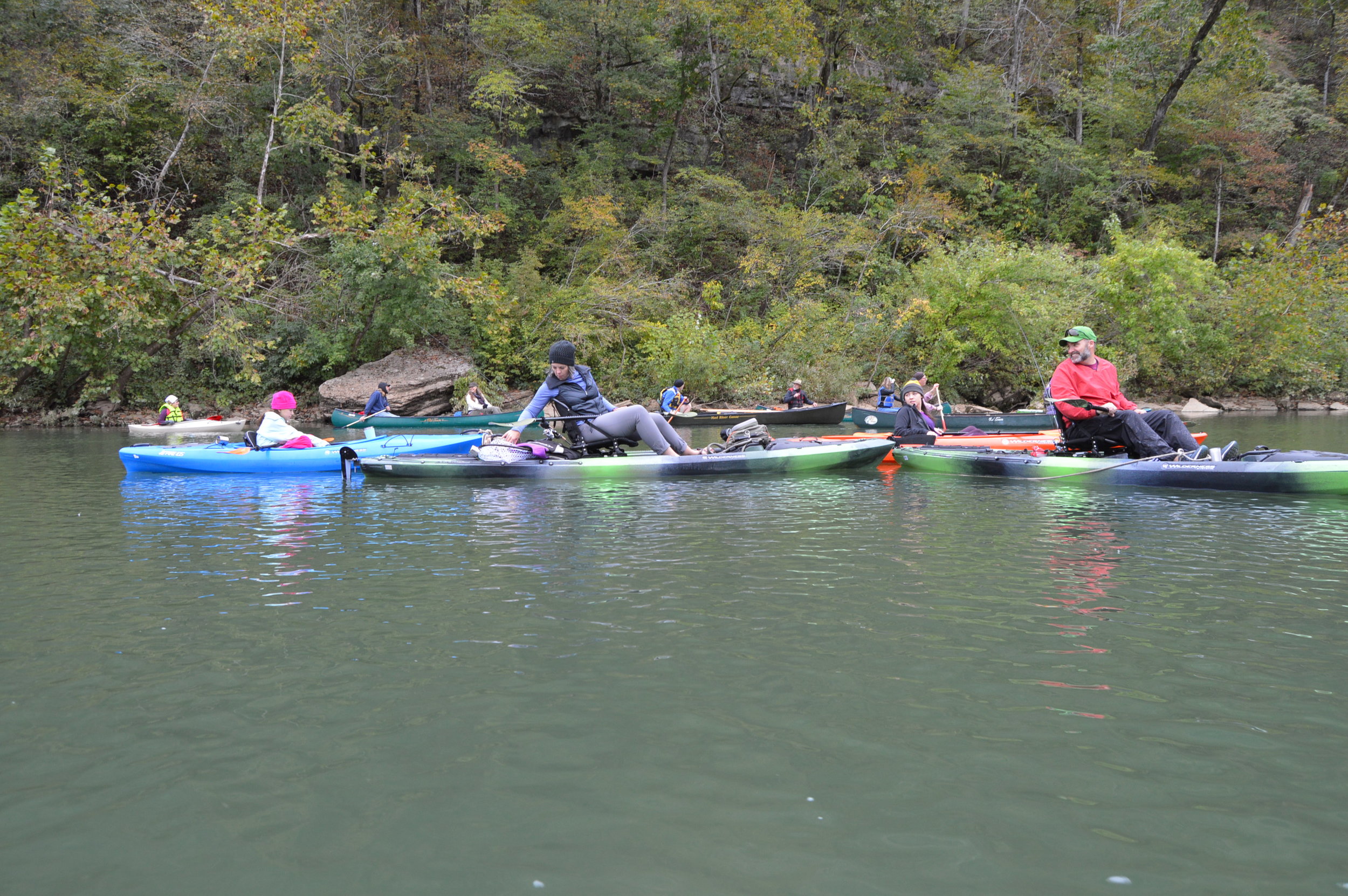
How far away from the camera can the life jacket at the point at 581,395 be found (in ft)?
33.6

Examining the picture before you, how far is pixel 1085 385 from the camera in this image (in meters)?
9.18

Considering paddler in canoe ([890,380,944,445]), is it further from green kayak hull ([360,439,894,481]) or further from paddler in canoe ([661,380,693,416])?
paddler in canoe ([661,380,693,416])

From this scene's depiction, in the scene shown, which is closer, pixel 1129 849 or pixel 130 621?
pixel 1129 849

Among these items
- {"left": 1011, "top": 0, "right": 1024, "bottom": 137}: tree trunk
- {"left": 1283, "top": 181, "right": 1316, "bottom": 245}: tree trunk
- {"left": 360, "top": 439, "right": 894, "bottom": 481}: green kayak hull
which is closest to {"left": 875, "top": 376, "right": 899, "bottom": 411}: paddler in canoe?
{"left": 360, "top": 439, "right": 894, "bottom": 481}: green kayak hull

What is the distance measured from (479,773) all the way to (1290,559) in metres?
5.75

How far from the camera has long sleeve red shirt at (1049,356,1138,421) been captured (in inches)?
360

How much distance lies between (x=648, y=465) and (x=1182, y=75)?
A: 95.0 ft

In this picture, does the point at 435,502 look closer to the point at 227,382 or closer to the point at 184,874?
the point at 184,874

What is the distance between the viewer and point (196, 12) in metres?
28.2

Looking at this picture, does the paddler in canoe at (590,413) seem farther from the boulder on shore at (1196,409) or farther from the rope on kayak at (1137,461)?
the boulder on shore at (1196,409)

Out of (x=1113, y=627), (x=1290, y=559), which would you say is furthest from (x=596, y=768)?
(x=1290, y=559)

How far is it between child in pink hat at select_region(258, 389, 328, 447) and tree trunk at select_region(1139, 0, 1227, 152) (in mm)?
29609

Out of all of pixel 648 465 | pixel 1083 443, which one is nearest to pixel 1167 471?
pixel 1083 443

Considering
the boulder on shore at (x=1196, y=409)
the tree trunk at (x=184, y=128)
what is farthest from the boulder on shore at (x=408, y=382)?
the boulder on shore at (x=1196, y=409)
